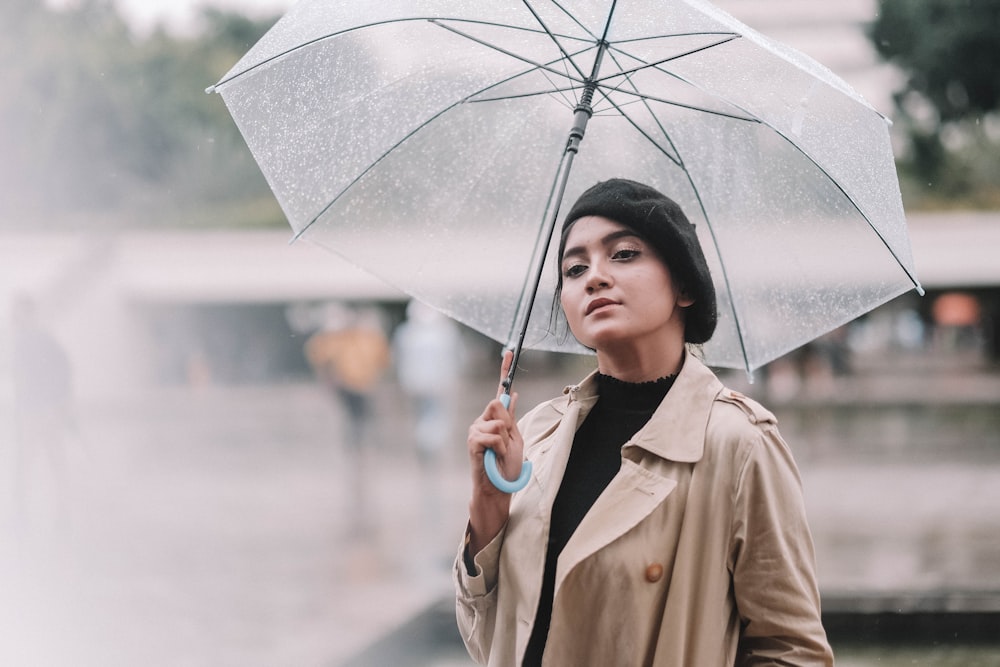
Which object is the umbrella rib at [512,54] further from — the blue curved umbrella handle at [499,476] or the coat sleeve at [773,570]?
the coat sleeve at [773,570]

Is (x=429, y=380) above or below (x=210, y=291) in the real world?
below

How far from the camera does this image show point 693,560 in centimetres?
161

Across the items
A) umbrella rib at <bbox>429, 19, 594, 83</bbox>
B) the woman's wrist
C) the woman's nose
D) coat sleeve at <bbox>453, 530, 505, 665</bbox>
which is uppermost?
umbrella rib at <bbox>429, 19, 594, 83</bbox>

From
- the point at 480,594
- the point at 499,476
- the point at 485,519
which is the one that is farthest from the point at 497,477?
the point at 480,594

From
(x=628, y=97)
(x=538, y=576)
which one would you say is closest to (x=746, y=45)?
(x=628, y=97)

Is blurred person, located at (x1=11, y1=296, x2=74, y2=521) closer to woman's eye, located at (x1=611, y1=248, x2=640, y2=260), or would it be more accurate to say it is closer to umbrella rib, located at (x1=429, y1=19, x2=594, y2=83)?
umbrella rib, located at (x1=429, y1=19, x2=594, y2=83)

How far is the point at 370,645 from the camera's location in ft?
15.2

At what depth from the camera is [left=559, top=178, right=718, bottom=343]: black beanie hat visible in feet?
5.73

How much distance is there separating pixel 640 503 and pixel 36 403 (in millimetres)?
5585

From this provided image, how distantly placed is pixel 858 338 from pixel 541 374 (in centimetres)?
2475

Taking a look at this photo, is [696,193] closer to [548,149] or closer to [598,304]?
[548,149]

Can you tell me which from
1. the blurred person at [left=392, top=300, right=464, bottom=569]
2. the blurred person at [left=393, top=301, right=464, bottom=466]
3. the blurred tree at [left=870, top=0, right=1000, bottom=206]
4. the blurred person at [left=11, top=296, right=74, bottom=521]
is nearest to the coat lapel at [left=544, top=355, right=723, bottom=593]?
the blurred person at [left=11, top=296, right=74, bottom=521]

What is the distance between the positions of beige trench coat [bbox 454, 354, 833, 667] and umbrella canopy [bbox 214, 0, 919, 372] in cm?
55

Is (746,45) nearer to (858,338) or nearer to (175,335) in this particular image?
(175,335)
